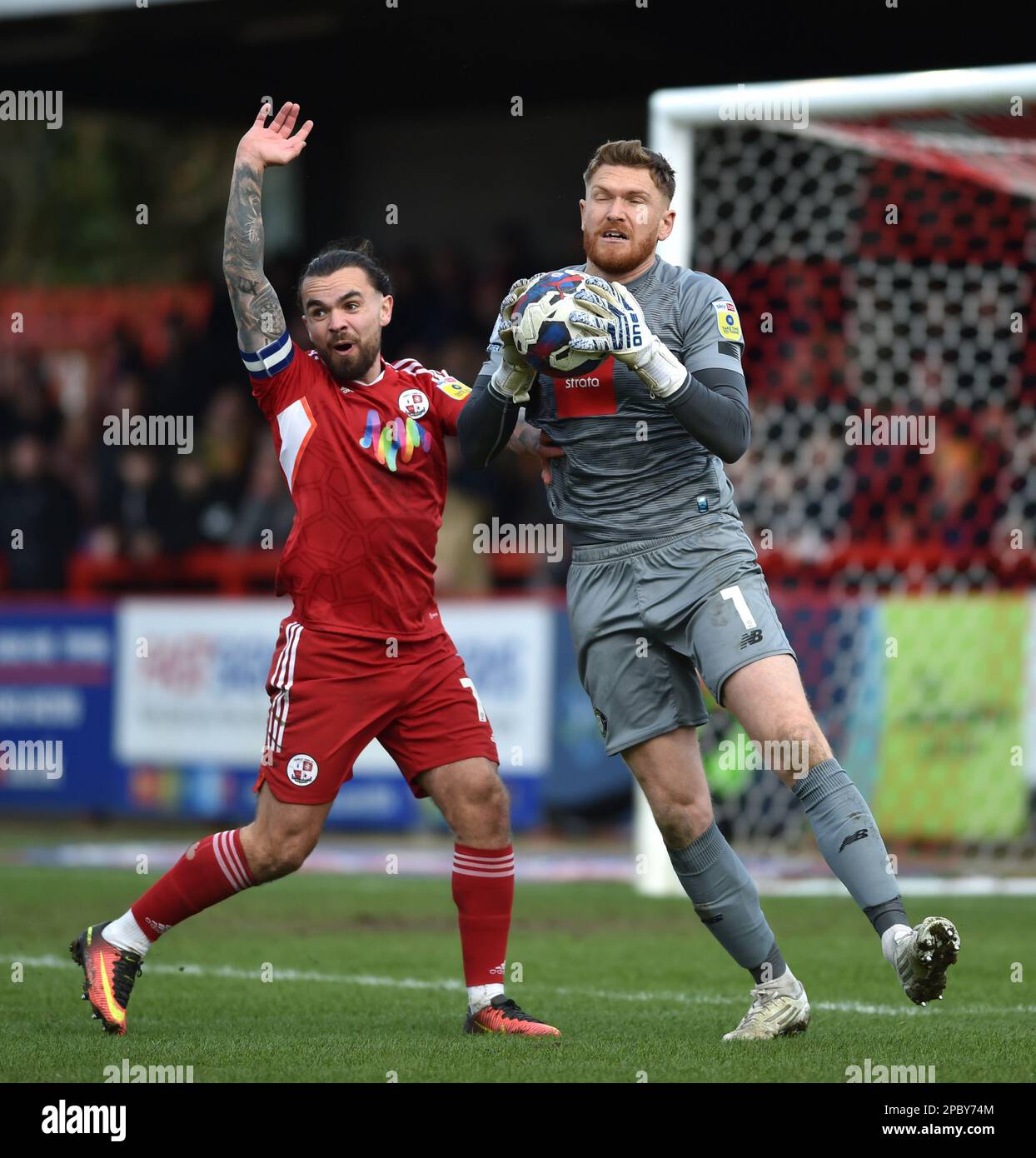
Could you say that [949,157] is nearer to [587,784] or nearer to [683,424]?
[587,784]

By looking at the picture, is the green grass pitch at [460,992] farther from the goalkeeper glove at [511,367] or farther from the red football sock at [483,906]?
the goalkeeper glove at [511,367]

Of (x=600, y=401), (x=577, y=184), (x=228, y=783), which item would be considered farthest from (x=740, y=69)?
(x=600, y=401)

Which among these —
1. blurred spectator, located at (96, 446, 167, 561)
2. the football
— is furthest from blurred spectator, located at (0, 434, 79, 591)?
the football

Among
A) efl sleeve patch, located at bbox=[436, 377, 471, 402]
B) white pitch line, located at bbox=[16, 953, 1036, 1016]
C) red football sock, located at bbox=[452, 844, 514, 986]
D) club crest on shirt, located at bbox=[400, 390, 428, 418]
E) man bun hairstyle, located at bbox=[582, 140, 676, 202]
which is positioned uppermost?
man bun hairstyle, located at bbox=[582, 140, 676, 202]

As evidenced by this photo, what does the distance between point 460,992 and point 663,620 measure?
202 cm

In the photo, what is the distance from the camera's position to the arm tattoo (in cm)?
577

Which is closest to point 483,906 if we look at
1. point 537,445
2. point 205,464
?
point 537,445

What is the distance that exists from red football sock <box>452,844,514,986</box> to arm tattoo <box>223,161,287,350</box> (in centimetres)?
169

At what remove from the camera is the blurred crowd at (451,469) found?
12.5 m

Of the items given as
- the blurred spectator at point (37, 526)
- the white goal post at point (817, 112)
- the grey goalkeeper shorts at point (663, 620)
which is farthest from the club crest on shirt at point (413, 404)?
the blurred spectator at point (37, 526)

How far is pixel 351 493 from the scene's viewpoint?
5.93 m

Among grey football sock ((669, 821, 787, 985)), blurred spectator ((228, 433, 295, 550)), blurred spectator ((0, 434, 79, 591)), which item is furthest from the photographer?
blurred spectator ((0, 434, 79, 591))

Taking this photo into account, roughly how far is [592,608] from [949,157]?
18.1 feet

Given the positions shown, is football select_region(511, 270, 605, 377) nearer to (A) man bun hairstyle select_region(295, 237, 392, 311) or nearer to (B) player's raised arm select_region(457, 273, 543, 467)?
(B) player's raised arm select_region(457, 273, 543, 467)
